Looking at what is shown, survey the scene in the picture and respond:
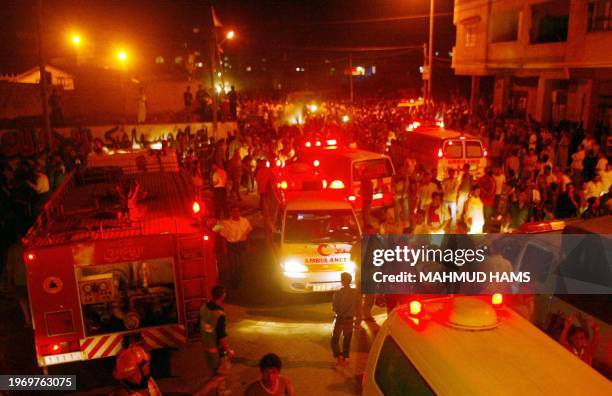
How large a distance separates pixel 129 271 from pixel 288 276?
2940 millimetres

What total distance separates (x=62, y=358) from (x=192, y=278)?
178cm

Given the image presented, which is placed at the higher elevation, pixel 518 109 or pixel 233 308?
pixel 518 109

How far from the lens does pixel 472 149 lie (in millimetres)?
16219

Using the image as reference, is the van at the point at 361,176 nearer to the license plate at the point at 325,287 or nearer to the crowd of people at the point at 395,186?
the crowd of people at the point at 395,186

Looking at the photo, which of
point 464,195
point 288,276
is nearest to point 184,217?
point 288,276

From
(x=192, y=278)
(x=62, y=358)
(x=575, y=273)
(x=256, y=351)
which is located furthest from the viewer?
(x=256, y=351)

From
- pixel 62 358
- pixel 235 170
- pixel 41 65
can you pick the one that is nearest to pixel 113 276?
pixel 62 358

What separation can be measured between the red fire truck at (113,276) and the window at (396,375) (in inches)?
129

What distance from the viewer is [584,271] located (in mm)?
5789

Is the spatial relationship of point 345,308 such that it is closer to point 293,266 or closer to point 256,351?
point 256,351

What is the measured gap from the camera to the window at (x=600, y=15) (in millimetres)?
20656

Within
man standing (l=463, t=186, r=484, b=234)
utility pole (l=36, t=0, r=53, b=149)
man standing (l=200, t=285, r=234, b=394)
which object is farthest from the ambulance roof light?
utility pole (l=36, t=0, r=53, b=149)

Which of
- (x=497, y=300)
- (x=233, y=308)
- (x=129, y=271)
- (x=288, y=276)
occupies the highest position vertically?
(x=497, y=300)

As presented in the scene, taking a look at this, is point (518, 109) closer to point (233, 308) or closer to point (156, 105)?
point (156, 105)
